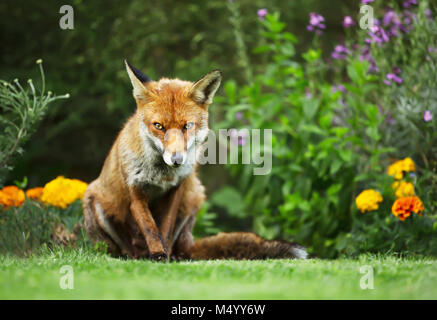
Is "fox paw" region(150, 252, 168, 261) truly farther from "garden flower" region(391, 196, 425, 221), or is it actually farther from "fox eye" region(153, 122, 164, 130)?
"garden flower" region(391, 196, 425, 221)

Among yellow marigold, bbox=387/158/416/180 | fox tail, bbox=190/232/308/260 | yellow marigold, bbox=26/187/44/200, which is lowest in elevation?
fox tail, bbox=190/232/308/260

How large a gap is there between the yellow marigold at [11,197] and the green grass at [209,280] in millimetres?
1115

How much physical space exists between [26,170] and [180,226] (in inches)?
188

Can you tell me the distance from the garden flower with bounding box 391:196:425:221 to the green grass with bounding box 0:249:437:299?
0.62 m

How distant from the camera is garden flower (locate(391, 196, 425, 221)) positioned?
476cm

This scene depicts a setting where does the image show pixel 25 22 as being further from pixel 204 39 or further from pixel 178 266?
pixel 178 266

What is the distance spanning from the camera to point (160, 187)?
14.6ft

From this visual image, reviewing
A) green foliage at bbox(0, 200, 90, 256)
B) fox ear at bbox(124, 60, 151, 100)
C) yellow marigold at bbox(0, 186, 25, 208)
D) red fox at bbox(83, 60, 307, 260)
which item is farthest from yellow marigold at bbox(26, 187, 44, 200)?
fox ear at bbox(124, 60, 151, 100)

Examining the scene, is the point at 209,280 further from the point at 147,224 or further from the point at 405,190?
the point at 405,190

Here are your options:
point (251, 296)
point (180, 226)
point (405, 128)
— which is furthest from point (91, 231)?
point (405, 128)

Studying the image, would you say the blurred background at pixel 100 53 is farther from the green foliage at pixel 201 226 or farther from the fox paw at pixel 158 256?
the fox paw at pixel 158 256

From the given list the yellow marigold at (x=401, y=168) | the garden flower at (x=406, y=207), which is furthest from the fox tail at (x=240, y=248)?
the yellow marigold at (x=401, y=168)

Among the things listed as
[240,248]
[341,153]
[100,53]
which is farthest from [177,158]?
[100,53]

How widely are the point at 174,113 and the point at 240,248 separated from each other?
1607 millimetres
